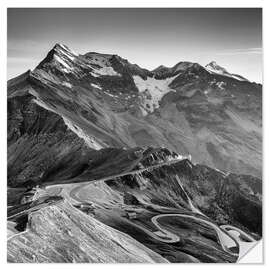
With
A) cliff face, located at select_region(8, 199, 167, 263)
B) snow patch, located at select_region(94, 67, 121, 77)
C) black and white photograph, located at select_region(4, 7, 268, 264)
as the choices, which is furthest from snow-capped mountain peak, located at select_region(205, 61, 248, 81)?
cliff face, located at select_region(8, 199, 167, 263)

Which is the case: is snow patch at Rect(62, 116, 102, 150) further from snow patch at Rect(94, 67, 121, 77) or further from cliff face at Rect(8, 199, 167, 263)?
cliff face at Rect(8, 199, 167, 263)

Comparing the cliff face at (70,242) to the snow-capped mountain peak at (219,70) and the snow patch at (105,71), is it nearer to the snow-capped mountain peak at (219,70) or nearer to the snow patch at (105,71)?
the snow-capped mountain peak at (219,70)

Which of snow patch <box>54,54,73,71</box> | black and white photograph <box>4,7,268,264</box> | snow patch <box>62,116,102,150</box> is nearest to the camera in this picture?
black and white photograph <box>4,7,268,264</box>

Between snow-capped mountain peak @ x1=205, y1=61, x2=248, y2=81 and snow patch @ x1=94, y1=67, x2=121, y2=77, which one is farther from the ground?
snow patch @ x1=94, y1=67, x2=121, y2=77

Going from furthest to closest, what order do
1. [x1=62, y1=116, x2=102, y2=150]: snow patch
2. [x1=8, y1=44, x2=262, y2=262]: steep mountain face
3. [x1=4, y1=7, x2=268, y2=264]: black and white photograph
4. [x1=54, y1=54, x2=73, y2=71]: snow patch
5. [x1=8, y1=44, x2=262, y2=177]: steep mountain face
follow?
[x1=62, y1=116, x2=102, y2=150]: snow patch, [x1=8, y1=44, x2=262, y2=177]: steep mountain face, [x1=54, y1=54, x2=73, y2=71]: snow patch, [x1=4, y1=7, x2=268, y2=264]: black and white photograph, [x1=8, y1=44, x2=262, y2=262]: steep mountain face
